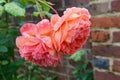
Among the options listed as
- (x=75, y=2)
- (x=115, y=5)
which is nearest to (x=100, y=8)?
(x=115, y=5)

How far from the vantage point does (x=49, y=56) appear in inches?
22.5

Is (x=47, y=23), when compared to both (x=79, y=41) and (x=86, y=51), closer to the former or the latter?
(x=79, y=41)

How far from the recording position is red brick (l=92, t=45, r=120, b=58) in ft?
4.64

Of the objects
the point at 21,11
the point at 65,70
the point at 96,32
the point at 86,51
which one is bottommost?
the point at 65,70

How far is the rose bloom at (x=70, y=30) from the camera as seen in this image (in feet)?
1.80

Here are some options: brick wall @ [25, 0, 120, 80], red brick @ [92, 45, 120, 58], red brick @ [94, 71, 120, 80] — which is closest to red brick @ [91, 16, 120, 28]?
brick wall @ [25, 0, 120, 80]

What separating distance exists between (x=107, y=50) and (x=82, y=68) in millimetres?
411

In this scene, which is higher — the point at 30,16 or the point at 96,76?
the point at 30,16

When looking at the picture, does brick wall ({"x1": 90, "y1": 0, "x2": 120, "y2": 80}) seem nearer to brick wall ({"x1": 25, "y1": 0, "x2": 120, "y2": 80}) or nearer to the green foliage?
brick wall ({"x1": 25, "y1": 0, "x2": 120, "y2": 80})

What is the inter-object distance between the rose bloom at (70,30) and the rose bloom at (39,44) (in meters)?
0.01

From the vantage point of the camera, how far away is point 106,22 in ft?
4.74

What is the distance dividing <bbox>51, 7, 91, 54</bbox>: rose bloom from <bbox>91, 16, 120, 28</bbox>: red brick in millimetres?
835

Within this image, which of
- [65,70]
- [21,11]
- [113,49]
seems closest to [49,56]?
[21,11]

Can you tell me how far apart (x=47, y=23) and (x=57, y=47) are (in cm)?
5
